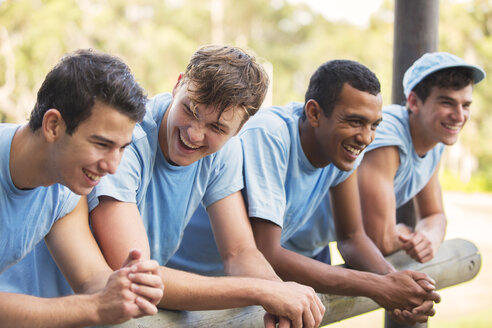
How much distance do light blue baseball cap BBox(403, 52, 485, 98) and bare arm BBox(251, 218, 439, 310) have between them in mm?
1135

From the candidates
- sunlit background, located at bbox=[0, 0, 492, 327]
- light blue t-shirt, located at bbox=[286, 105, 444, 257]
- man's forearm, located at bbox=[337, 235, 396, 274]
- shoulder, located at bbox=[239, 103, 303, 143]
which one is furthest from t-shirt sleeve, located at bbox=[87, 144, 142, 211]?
sunlit background, located at bbox=[0, 0, 492, 327]

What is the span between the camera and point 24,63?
19.2 m

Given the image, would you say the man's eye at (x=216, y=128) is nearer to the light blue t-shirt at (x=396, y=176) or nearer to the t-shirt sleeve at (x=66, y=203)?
the t-shirt sleeve at (x=66, y=203)

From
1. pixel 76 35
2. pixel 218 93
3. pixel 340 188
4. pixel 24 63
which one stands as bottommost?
pixel 340 188

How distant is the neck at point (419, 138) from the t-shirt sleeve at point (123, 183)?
1.68 m

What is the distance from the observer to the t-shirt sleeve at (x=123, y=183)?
1.90 m

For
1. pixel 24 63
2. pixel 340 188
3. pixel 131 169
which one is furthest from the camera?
pixel 24 63

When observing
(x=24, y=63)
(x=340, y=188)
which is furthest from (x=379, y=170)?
(x=24, y=63)

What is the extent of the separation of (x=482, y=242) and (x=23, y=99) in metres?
14.5

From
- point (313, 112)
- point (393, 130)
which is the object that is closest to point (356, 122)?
point (313, 112)

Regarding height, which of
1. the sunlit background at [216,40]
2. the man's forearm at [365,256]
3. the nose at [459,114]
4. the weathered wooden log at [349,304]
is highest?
the sunlit background at [216,40]

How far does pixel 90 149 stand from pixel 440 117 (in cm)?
206

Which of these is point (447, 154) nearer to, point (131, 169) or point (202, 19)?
point (202, 19)

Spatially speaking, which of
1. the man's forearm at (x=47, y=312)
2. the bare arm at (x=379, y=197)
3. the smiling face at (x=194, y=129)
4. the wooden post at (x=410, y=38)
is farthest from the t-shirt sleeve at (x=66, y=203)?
the wooden post at (x=410, y=38)
